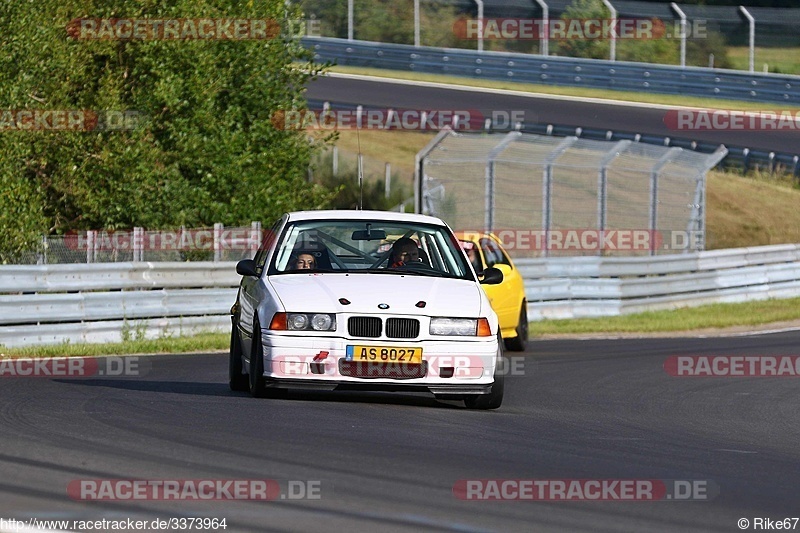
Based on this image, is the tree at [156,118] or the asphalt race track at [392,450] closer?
the asphalt race track at [392,450]

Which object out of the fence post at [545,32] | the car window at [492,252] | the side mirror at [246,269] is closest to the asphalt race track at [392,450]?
the side mirror at [246,269]

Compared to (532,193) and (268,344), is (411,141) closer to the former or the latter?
(532,193)

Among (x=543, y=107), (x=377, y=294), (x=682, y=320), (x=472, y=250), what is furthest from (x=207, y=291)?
(x=543, y=107)

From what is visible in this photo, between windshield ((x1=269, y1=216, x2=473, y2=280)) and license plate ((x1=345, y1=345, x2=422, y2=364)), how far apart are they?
965 mm

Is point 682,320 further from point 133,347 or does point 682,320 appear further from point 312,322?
point 312,322

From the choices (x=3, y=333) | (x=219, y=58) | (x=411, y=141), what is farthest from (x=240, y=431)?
(x=411, y=141)

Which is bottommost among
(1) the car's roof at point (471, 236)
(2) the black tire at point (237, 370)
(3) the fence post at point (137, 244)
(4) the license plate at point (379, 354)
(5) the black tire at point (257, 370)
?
(3) the fence post at point (137, 244)

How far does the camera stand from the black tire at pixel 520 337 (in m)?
18.8

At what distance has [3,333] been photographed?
54.7 feet

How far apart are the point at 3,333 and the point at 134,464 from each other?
31.4ft

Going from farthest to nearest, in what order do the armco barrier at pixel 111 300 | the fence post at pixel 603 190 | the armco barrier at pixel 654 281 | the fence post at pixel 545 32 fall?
the fence post at pixel 545 32
the fence post at pixel 603 190
the armco barrier at pixel 654 281
the armco barrier at pixel 111 300

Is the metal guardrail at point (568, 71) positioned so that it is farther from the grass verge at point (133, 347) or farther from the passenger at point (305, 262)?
the passenger at point (305, 262)

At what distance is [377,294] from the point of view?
1050 cm

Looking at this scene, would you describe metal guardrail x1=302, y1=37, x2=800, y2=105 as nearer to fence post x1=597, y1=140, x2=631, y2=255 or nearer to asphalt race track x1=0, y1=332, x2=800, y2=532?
fence post x1=597, y1=140, x2=631, y2=255
